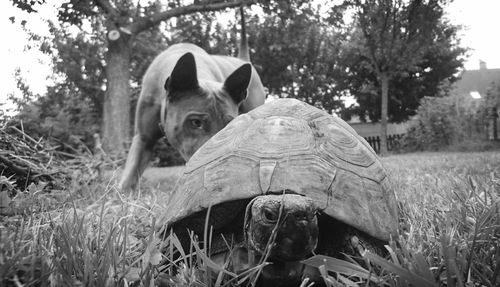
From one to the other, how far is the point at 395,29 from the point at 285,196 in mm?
14911

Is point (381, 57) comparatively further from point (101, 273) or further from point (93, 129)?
point (101, 273)

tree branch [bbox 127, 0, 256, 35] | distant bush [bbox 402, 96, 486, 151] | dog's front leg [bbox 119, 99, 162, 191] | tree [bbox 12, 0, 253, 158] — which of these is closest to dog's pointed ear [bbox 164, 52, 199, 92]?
dog's front leg [bbox 119, 99, 162, 191]

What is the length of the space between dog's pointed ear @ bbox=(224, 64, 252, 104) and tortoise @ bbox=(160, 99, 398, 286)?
1.94 metres

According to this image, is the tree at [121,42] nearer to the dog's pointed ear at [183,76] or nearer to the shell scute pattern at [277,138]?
the dog's pointed ear at [183,76]

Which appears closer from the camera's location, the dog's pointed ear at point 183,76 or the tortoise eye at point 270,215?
the tortoise eye at point 270,215

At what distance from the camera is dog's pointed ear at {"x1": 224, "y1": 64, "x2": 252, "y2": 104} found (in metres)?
3.54

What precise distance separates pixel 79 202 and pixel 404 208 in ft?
7.13

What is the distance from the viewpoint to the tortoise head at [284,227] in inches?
42.2

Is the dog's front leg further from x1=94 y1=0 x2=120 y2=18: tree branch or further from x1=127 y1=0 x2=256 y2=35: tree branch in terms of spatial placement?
x1=127 y1=0 x2=256 y2=35: tree branch

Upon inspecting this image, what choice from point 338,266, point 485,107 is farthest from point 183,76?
point 485,107

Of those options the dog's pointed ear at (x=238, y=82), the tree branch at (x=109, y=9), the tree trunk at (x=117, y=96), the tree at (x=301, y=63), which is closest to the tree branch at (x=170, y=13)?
the tree trunk at (x=117, y=96)

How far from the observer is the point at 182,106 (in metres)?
3.34

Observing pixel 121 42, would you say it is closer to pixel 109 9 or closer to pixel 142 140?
pixel 109 9

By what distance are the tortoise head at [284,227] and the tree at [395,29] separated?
11837 millimetres
